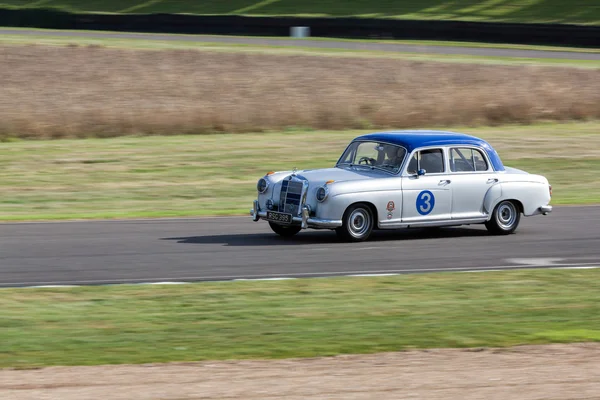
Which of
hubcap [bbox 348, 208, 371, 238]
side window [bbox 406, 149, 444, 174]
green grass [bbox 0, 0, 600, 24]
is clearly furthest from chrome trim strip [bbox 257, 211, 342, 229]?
green grass [bbox 0, 0, 600, 24]

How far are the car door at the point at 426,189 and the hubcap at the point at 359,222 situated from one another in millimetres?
501

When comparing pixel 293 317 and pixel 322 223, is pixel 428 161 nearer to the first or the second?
pixel 322 223

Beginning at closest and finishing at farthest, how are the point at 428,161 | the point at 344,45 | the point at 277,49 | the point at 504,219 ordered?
the point at 428,161 < the point at 504,219 < the point at 277,49 < the point at 344,45

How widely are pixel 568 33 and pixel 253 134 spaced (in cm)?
2031

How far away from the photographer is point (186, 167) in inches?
901

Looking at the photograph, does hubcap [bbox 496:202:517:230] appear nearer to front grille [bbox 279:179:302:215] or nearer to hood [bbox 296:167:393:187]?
hood [bbox 296:167:393:187]

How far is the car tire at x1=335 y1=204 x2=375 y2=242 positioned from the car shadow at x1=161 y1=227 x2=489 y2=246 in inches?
7.7

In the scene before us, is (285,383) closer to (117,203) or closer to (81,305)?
(81,305)

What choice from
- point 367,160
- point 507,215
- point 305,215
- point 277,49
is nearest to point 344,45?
point 277,49

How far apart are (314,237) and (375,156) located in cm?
141

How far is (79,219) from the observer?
1636cm

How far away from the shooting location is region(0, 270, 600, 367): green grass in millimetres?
8195

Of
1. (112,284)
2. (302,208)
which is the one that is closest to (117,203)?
(302,208)

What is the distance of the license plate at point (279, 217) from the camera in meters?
13.8
